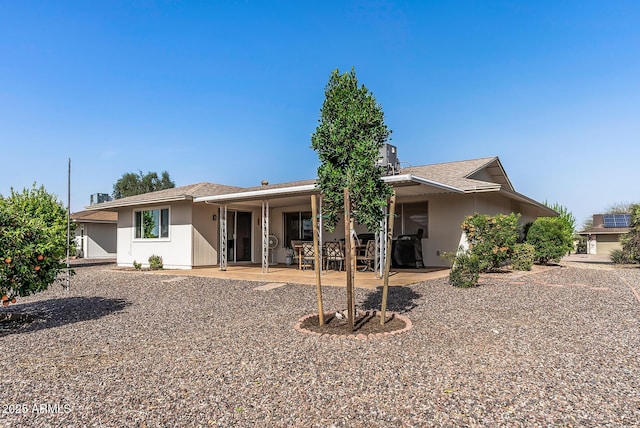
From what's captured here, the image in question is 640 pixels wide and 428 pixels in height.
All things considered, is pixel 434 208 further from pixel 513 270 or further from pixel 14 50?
pixel 14 50

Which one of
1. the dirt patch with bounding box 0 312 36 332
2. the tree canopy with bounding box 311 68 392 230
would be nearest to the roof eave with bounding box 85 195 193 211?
the dirt patch with bounding box 0 312 36 332

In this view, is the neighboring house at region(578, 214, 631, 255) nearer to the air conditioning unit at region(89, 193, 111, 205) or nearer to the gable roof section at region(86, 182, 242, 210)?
the gable roof section at region(86, 182, 242, 210)

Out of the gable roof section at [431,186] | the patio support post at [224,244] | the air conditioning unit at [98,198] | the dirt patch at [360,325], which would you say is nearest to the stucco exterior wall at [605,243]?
the gable roof section at [431,186]

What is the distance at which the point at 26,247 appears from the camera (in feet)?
17.1

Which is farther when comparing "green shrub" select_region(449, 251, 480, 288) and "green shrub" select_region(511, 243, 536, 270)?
"green shrub" select_region(511, 243, 536, 270)

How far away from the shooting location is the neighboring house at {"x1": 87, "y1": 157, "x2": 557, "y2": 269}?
11680 mm

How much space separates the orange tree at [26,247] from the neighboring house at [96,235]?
20763 millimetres

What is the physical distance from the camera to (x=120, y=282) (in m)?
10.1

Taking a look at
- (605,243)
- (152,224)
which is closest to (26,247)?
(152,224)

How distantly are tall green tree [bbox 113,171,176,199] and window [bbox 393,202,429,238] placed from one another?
3355 cm

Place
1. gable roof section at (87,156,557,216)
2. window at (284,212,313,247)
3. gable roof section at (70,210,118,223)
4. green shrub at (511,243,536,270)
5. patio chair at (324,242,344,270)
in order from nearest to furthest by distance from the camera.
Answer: gable roof section at (87,156,557,216) < patio chair at (324,242,344,270) < green shrub at (511,243,536,270) < window at (284,212,313,247) < gable roof section at (70,210,118,223)

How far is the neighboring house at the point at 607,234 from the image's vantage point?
30594mm

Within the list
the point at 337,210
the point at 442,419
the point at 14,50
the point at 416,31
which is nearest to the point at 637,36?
the point at 416,31

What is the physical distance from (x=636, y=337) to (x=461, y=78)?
11.0m
